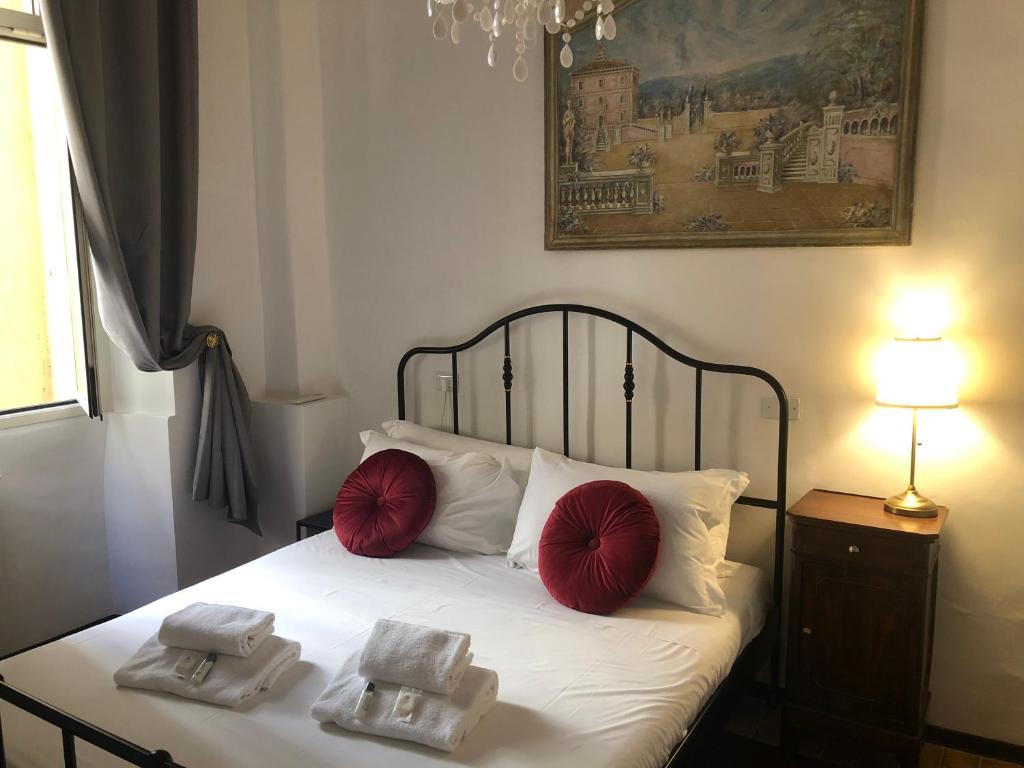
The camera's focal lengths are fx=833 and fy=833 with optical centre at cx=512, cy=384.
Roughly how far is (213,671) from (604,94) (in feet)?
7.21

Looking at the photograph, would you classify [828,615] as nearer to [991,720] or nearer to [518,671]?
[991,720]

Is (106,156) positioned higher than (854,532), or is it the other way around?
(106,156)

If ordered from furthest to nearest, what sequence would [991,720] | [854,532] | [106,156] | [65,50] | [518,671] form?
[106,156], [65,50], [991,720], [854,532], [518,671]

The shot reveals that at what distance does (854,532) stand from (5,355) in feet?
9.87

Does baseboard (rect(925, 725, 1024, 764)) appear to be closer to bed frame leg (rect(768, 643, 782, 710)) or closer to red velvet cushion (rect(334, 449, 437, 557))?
bed frame leg (rect(768, 643, 782, 710))

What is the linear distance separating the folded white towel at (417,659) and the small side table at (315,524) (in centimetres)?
152

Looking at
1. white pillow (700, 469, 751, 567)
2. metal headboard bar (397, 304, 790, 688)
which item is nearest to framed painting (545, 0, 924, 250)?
metal headboard bar (397, 304, 790, 688)

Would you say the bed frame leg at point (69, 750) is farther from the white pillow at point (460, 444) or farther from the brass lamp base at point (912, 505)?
the brass lamp base at point (912, 505)

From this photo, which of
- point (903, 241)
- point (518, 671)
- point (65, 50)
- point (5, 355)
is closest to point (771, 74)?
point (903, 241)

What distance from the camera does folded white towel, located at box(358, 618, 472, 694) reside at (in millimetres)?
1797

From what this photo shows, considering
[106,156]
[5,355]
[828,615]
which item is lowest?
[828,615]

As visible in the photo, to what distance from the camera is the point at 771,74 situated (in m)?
2.62

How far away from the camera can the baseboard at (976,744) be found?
2.52 meters

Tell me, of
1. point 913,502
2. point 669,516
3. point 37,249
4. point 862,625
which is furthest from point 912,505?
point 37,249
